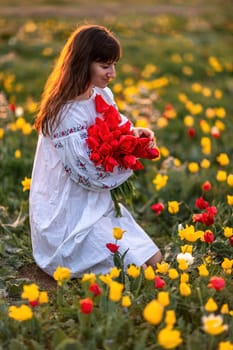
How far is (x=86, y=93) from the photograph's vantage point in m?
3.64

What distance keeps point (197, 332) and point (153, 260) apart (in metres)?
1.06

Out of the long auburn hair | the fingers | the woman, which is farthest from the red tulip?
the fingers

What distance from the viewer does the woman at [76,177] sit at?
3.54 metres

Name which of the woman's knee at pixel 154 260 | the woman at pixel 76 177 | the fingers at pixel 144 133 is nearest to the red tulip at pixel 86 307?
the woman at pixel 76 177

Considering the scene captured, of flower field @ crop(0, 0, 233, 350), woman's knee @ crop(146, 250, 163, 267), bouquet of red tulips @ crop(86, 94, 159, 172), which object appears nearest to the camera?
flower field @ crop(0, 0, 233, 350)

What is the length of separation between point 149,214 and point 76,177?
1.19m

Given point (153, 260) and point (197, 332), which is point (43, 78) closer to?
point (153, 260)

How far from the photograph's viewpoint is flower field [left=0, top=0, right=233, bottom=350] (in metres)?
2.73

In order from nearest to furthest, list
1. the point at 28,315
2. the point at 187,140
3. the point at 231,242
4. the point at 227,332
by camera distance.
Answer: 1. the point at 28,315
2. the point at 227,332
3. the point at 231,242
4. the point at 187,140

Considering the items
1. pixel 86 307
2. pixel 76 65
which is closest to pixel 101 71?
pixel 76 65

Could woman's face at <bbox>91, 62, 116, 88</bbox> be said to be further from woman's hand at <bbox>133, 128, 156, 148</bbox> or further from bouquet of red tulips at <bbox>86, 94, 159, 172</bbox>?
woman's hand at <bbox>133, 128, 156, 148</bbox>

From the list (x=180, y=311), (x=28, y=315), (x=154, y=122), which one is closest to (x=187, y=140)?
(x=154, y=122)

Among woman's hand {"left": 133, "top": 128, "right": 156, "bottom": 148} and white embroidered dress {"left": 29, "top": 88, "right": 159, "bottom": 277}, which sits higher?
woman's hand {"left": 133, "top": 128, "right": 156, "bottom": 148}

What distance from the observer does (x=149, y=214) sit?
4.67 m
